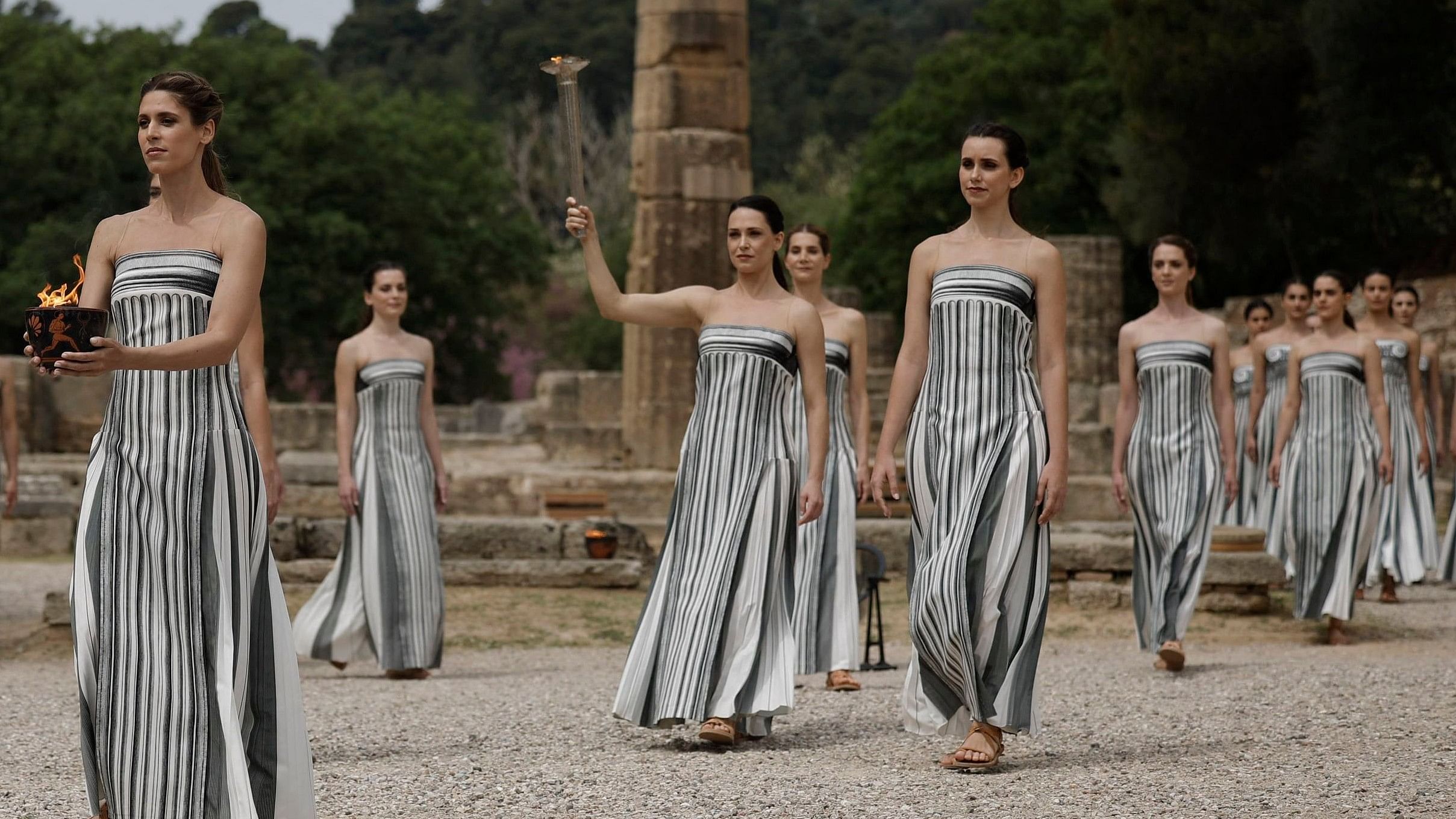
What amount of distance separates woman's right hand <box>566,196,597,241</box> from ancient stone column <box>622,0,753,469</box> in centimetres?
1504

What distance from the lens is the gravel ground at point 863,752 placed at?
599cm

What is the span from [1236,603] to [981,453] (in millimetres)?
6312

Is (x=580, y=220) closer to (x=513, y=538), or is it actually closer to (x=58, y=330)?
(x=58, y=330)

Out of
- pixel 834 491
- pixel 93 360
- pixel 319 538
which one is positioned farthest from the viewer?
pixel 319 538

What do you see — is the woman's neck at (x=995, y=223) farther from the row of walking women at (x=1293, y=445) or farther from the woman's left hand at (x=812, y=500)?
the row of walking women at (x=1293, y=445)

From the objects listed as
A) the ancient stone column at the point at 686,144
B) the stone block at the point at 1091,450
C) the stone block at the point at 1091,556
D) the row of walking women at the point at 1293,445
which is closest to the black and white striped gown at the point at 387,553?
the row of walking women at the point at 1293,445

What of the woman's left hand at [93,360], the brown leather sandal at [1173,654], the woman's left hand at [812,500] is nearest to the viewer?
the woman's left hand at [93,360]

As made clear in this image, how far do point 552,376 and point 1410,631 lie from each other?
22314mm

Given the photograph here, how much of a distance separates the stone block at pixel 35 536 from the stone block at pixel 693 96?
7691mm

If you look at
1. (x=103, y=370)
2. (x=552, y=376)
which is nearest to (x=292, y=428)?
(x=552, y=376)

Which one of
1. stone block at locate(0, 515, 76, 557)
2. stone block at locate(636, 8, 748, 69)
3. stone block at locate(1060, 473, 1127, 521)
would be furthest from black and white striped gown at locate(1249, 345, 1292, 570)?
stone block at locate(0, 515, 76, 557)

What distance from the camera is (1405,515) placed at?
45.8 feet

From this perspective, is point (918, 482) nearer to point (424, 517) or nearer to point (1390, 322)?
point (424, 517)

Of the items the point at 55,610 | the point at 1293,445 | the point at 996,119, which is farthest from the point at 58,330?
the point at 996,119
